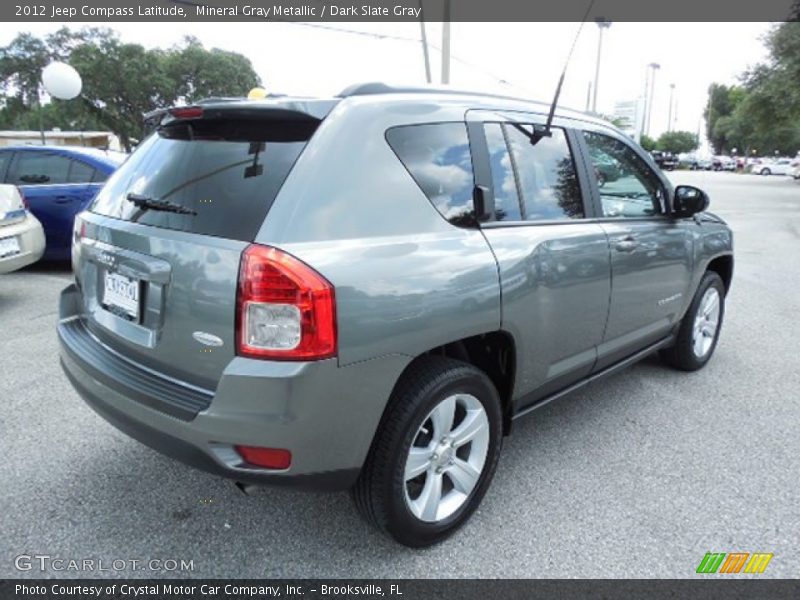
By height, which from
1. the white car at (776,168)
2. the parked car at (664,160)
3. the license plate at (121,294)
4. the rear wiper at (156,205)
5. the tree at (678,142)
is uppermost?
the tree at (678,142)

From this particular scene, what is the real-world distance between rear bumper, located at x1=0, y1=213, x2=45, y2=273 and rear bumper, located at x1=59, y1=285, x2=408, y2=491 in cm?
422

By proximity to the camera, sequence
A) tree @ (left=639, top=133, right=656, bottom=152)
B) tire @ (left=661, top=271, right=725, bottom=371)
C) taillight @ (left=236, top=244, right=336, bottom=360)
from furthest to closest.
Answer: tree @ (left=639, top=133, right=656, bottom=152)
tire @ (left=661, top=271, right=725, bottom=371)
taillight @ (left=236, top=244, right=336, bottom=360)

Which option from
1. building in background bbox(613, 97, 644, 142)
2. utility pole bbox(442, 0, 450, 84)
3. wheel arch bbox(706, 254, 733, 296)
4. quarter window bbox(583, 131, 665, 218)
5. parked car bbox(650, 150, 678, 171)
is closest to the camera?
quarter window bbox(583, 131, 665, 218)

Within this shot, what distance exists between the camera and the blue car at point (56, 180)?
662 centimetres

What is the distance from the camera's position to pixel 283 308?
1.77 m

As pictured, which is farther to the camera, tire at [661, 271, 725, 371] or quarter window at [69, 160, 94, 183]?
quarter window at [69, 160, 94, 183]

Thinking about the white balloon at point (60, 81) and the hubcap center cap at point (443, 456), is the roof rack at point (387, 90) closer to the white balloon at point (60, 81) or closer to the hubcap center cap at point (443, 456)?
the hubcap center cap at point (443, 456)

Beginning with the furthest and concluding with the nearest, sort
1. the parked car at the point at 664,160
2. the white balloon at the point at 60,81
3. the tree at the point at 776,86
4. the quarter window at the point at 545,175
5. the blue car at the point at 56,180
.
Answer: the tree at the point at 776,86 < the parked car at the point at 664,160 < the white balloon at the point at 60,81 < the blue car at the point at 56,180 < the quarter window at the point at 545,175

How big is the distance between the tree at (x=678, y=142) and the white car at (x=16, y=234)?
93067mm

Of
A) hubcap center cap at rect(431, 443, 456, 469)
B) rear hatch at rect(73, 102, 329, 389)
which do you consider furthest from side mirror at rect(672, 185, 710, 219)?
rear hatch at rect(73, 102, 329, 389)

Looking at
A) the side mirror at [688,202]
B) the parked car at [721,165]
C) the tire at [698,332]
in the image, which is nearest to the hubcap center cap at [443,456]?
the side mirror at [688,202]

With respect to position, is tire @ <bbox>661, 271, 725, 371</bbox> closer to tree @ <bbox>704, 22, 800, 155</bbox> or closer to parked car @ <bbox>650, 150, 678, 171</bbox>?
parked car @ <bbox>650, 150, 678, 171</bbox>

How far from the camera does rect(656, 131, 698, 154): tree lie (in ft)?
284

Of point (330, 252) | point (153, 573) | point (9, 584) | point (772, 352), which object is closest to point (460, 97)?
point (330, 252)
